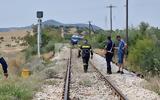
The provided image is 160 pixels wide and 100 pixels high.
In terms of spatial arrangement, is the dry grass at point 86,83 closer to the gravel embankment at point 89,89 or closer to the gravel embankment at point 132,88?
the gravel embankment at point 89,89

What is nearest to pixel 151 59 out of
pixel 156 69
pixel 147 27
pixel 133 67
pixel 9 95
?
pixel 156 69

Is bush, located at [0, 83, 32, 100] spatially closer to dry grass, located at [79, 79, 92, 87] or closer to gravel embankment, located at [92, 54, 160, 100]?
gravel embankment, located at [92, 54, 160, 100]

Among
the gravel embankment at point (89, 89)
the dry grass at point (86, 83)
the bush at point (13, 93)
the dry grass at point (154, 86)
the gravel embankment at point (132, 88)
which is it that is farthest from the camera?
the dry grass at point (86, 83)

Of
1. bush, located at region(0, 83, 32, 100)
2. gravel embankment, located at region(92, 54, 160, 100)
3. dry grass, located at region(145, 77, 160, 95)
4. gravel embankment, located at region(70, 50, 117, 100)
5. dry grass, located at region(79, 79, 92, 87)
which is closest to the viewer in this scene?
bush, located at region(0, 83, 32, 100)

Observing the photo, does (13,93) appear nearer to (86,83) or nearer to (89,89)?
(89,89)

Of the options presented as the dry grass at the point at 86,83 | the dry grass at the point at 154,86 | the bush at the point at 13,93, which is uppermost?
the bush at the point at 13,93

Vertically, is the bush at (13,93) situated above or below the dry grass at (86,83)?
above

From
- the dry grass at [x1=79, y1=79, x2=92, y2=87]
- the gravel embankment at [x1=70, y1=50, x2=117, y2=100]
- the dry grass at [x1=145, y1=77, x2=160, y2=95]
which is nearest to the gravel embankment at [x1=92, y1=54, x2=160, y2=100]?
the dry grass at [x1=145, y1=77, x2=160, y2=95]

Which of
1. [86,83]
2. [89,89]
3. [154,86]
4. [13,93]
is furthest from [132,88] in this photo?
[13,93]

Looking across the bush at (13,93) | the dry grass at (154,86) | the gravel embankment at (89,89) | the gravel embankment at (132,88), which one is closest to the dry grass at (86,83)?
the gravel embankment at (89,89)

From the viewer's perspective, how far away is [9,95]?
1684 centimetres

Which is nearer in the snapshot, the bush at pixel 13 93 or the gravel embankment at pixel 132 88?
the bush at pixel 13 93

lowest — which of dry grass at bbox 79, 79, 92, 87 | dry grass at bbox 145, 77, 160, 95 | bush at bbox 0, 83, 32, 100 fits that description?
dry grass at bbox 79, 79, 92, 87

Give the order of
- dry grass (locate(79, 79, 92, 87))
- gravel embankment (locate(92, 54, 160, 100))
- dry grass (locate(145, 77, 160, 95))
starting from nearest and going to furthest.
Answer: gravel embankment (locate(92, 54, 160, 100)), dry grass (locate(145, 77, 160, 95)), dry grass (locate(79, 79, 92, 87))
